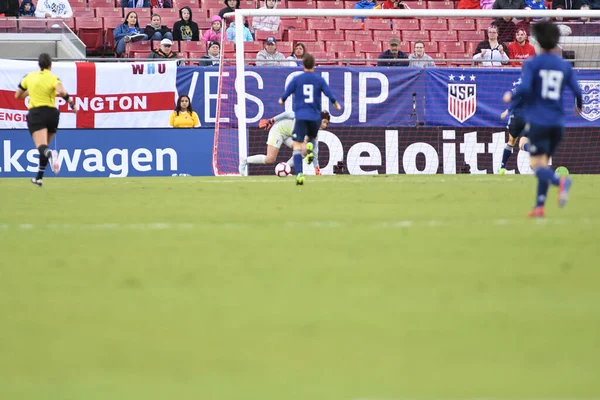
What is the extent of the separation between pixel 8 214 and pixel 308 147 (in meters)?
6.03

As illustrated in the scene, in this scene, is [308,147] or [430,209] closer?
[430,209]

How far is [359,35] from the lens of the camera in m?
24.5

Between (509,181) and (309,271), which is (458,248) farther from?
(509,181)

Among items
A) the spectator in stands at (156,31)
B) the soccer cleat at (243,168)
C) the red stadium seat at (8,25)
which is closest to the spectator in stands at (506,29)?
the soccer cleat at (243,168)

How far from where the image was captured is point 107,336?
4.98 meters

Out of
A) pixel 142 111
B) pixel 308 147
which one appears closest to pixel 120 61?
pixel 142 111

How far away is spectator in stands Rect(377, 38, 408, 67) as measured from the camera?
22766mm

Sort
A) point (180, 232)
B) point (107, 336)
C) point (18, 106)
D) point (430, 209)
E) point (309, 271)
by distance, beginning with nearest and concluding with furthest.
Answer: point (107, 336) → point (309, 271) → point (180, 232) → point (430, 209) → point (18, 106)

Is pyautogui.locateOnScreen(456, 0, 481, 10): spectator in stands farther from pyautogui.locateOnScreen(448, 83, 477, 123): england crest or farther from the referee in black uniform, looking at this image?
the referee in black uniform

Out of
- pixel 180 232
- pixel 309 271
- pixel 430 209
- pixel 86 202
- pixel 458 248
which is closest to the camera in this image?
pixel 309 271

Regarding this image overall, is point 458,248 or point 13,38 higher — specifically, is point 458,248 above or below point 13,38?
below

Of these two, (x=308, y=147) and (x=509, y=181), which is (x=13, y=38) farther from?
(x=509, y=181)

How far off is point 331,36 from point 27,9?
Answer: 6696 millimetres

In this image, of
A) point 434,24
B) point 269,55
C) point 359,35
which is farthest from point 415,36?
point 269,55
